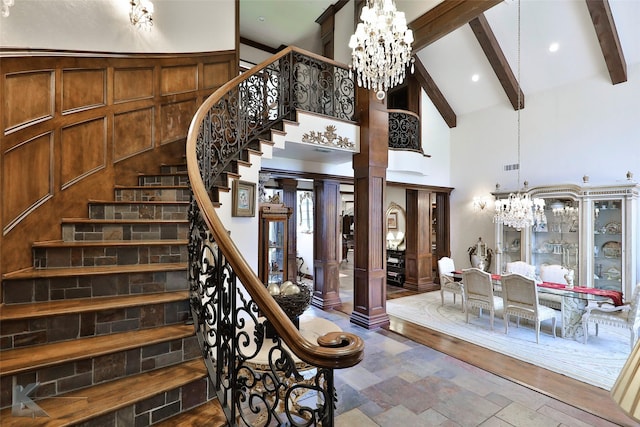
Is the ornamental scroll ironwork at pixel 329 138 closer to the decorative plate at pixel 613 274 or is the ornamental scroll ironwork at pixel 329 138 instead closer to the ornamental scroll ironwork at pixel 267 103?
the ornamental scroll ironwork at pixel 267 103

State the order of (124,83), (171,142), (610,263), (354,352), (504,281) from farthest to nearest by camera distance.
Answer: (610,263)
(504,281)
(171,142)
(124,83)
(354,352)

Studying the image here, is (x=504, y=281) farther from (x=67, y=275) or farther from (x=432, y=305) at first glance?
(x=67, y=275)

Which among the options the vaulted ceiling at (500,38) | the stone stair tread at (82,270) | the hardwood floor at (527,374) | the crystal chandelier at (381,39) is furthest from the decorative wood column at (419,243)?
the stone stair tread at (82,270)

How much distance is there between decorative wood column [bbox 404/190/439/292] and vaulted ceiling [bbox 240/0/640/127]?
98.7 inches

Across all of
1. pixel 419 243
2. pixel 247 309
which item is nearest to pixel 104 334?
pixel 247 309

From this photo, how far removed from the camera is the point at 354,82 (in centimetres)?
464

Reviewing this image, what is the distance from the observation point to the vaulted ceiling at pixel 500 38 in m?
4.18

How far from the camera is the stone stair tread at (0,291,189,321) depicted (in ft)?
4.92

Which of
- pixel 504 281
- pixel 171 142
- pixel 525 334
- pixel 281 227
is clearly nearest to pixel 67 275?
pixel 171 142

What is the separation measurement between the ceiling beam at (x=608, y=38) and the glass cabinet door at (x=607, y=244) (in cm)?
214

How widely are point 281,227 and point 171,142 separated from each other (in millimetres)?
1775

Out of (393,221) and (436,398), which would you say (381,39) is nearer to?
(436,398)

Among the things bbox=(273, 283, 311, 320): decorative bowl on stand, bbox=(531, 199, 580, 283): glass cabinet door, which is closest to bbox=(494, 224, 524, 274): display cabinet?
bbox=(531, 199, 580, 283): glass cabinet door

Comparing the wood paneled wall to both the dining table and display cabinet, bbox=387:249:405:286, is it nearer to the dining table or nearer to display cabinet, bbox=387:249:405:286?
the dining table
